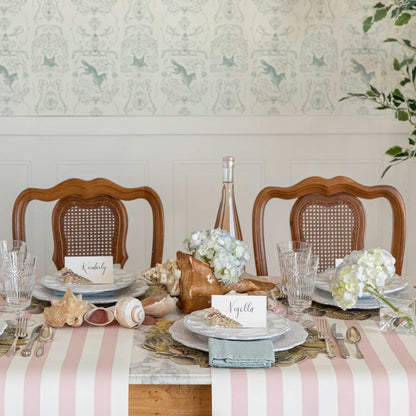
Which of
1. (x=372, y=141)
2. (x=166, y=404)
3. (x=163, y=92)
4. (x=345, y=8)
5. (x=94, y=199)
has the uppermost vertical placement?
(x=345, y=8)

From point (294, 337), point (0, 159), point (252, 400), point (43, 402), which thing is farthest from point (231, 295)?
point (0, 159)

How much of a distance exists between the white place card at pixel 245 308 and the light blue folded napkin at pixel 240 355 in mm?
107

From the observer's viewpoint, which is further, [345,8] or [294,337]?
[345,8]

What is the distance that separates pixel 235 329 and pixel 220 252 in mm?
263

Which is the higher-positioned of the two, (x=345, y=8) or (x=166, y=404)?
(x=345, y=8)

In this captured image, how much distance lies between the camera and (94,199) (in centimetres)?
220

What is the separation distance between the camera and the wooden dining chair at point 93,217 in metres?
2.15

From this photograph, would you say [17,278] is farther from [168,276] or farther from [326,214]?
[326,214]

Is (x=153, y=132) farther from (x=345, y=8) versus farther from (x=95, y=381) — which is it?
(x=95, y=381)

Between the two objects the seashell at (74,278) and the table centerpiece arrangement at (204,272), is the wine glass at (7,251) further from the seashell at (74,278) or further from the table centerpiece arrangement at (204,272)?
the table centerpiece arrangement at (204,272)

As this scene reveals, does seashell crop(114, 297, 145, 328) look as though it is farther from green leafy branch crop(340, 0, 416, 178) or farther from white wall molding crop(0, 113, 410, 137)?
white wall molding crop(0, 113, 410, 137)

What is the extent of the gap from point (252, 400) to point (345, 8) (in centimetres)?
232

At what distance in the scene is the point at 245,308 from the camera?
126 centimetres

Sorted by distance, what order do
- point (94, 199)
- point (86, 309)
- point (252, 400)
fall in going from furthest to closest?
point (94, 199), point (86, 309), point (252, 400)
